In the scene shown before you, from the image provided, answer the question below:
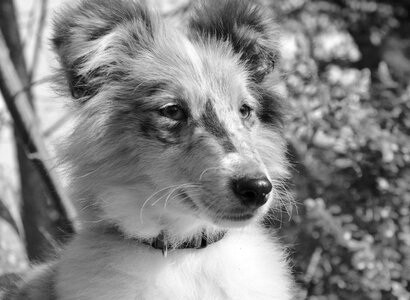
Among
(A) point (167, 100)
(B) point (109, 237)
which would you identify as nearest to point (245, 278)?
(B) point (109, 237)

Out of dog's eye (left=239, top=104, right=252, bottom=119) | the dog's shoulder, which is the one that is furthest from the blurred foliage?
the dog's shoulder

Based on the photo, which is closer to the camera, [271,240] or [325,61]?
[271,240]

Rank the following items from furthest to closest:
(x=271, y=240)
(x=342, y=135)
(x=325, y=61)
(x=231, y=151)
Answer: (x=325, y=61) → (x=342, y=135) → (x=271, y=240) → (x=231, y=151)

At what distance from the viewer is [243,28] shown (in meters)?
3.73

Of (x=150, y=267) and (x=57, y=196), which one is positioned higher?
(x=150, y=267)

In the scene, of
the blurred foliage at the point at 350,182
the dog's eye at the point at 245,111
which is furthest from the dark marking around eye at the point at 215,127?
the blurred foliage at the point at 350,182

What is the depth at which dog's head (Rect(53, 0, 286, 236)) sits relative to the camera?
10.1 feet

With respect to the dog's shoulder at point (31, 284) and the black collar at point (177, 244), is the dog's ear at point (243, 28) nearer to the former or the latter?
the black collar at point (177, 244)

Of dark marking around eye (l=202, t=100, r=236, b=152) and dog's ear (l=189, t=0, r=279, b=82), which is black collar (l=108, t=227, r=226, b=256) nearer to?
dark marking around eye (l=202, t=100, r=236, b=152)

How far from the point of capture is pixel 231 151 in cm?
309

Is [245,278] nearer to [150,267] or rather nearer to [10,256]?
[150,267]

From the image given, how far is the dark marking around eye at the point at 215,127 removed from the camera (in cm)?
313

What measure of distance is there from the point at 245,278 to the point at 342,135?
89.5 inches

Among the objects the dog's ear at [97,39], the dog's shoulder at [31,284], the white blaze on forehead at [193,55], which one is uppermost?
the dog's ear at [97,39]
